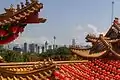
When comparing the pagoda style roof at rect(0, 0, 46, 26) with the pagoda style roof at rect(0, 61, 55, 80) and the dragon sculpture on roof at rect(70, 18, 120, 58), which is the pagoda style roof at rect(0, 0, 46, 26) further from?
the dragon sculpture on roof at rect(70, 18, 120, 58)

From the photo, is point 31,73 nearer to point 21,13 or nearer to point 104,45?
point 21,13

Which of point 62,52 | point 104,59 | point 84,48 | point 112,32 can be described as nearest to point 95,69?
point 104,59

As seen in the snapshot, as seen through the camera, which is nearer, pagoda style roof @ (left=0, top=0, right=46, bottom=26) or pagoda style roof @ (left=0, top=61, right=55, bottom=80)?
pagoda style roof @ (left=0, top=61, right=55, bottom=80)

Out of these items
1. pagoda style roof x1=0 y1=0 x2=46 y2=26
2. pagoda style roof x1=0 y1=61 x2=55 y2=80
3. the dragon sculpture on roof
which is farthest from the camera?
the dragon sculpture on roof

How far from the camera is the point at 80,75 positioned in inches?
389

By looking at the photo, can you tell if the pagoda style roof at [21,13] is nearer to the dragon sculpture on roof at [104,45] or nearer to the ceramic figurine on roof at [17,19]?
the ceramic figurine on roof at [17,19]

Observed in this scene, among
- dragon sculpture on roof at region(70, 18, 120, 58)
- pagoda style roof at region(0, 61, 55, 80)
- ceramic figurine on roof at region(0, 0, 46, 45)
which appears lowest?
pagoda style roof at region(0, 61, 55, 80)

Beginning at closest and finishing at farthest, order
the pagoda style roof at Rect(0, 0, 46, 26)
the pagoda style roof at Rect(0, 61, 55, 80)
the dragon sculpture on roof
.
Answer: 1. the pagoda style roof at Rect(0, 61, 55, 80)
2. the pagoda style roof at Rect(0, 0, 46, 26)
3. the dragon sculpture on roof

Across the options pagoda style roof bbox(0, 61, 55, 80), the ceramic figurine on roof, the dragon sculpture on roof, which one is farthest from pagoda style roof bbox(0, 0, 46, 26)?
the dragon sculpture on roof

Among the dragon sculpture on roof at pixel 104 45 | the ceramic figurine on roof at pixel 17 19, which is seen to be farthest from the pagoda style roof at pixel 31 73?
the dragon sculpture on roof at pixel 104 45

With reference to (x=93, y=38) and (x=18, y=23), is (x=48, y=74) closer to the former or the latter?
(x=18, y=23)

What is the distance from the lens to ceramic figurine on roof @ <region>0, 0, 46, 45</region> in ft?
26.3

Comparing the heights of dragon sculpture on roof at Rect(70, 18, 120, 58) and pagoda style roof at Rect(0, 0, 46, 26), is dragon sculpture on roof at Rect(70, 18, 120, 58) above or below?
below

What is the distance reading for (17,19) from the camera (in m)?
8.06
